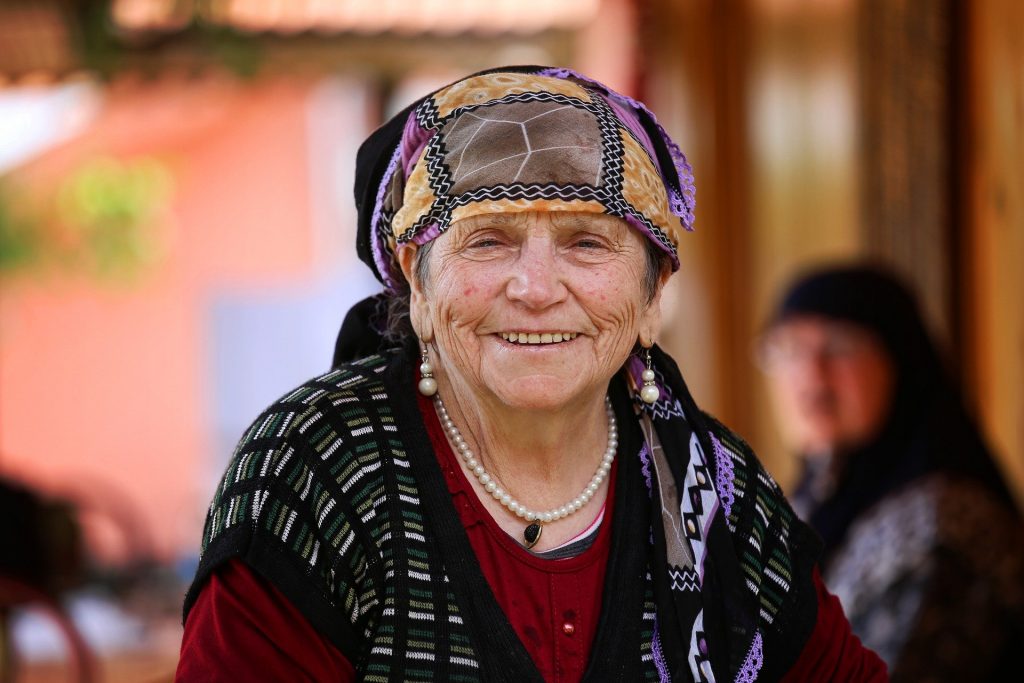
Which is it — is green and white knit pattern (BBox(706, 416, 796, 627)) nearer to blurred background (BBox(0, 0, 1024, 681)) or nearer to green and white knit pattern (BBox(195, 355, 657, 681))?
green and white knit pattern (BBox(195, 355, 657, 681))

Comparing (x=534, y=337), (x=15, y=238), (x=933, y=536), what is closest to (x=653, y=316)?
(x=534, y=337)

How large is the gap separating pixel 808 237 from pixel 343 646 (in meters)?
3.80

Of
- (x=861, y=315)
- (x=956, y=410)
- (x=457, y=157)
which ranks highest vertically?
(x=457, y=157)

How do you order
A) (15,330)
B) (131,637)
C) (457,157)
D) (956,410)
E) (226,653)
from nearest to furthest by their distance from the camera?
1. (226,653)
2. (457,157)
3. (956,410)
4. (131,637)
5. (15,330)

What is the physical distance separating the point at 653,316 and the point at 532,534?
378 mm

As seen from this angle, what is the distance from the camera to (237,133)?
47.9ft

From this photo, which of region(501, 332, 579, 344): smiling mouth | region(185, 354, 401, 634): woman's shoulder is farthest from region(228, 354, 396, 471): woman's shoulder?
region(501, 332, 579, 344): smiling mouth

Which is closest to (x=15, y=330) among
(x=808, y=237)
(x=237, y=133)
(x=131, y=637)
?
(x=237, y=133)

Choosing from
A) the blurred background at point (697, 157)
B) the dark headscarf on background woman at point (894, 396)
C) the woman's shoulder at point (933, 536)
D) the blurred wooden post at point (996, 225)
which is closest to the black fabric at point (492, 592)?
the woman's shoulder at point (933, 536)

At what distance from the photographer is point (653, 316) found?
2.06m

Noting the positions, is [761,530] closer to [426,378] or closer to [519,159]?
[426,378]

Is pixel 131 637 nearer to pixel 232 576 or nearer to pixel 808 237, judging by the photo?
pixel 808 237

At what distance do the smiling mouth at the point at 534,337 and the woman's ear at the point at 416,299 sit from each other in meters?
0.14

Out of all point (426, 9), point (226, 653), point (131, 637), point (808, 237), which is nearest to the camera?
point (226, 653)
